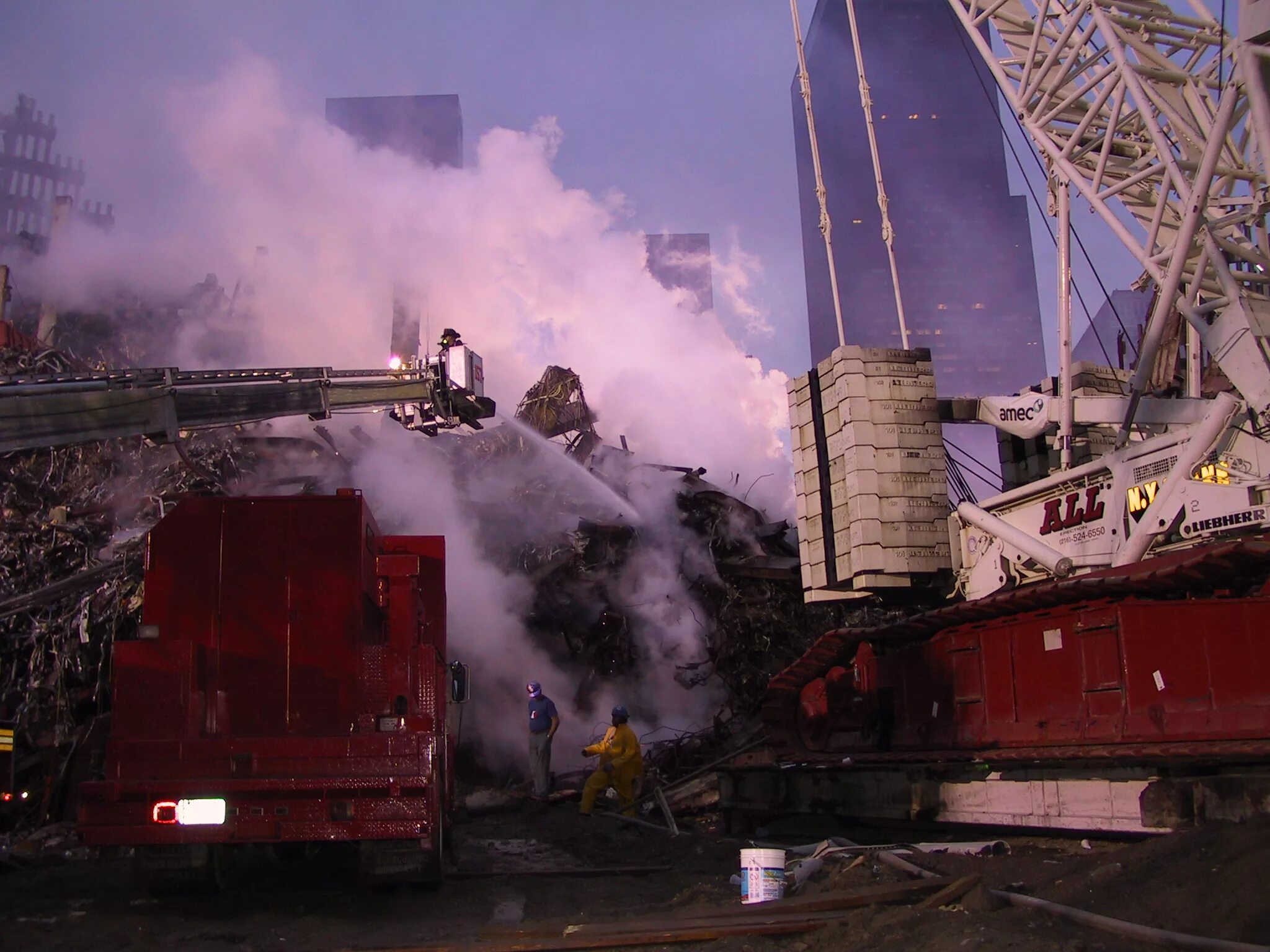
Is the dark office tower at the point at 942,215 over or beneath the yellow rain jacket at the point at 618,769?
over

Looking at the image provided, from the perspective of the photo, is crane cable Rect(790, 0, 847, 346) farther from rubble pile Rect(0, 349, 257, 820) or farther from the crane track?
rubble pile Rect(0, 349, 257, 820)

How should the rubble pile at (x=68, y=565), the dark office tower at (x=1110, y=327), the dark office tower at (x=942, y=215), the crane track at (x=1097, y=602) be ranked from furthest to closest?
the dark office tower at (x=942, y=215), the dark office tower at (x=1110, y=327), the rubble pile at (x=68, y=565), the crane track at (x=1097, y=602)

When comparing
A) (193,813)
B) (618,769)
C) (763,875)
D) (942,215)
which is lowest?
(763,875)

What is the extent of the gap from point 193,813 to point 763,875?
3495mm

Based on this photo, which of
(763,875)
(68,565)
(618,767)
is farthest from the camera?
(68,565)

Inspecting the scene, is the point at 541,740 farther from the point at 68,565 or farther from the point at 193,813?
the point at 193,813

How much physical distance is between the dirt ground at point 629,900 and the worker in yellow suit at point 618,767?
216 centimetres

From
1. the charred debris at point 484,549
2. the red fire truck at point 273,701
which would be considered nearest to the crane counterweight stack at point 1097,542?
the charred debris at point 484,549

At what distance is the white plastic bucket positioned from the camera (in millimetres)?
6336

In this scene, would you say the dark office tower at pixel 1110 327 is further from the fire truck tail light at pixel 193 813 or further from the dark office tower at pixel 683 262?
the fire truck tail light at pixel 193 813

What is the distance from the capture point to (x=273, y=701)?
25.0 feet

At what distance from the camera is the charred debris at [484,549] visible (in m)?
14.0

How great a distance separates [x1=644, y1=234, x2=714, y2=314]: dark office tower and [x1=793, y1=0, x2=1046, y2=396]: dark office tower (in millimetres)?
7898

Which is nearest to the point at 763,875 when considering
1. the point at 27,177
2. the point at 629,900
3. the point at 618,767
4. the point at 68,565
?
the point at 629,900
